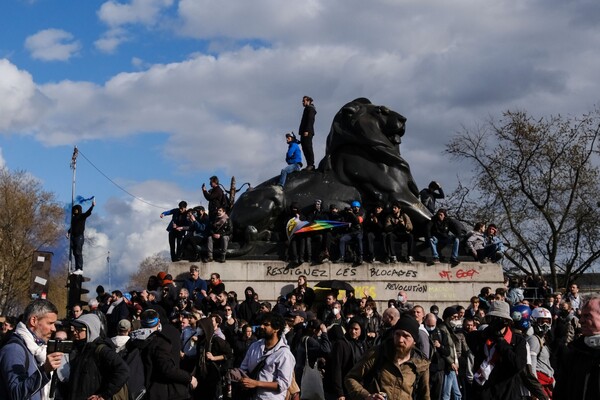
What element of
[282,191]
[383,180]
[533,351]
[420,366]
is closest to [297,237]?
[282,191]

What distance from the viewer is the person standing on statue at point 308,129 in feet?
68.8

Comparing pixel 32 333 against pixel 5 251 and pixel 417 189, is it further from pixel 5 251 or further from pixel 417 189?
pixel 5 251

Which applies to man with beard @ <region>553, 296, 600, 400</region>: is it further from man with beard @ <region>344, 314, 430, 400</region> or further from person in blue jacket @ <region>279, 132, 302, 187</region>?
person in blue jacket @ <region>279, 132, 302, 187</region>

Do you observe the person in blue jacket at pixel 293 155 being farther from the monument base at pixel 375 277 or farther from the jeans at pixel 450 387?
the jeans at pixel 450 387

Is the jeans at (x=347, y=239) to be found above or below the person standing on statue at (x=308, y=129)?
below

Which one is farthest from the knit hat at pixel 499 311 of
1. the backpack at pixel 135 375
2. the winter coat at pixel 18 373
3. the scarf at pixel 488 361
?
the winter coat at pixel 18 373

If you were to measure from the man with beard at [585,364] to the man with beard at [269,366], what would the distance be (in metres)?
2.38

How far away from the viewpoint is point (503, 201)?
34.0 meters

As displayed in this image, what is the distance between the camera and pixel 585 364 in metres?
5.09

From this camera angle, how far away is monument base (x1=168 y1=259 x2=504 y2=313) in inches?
740

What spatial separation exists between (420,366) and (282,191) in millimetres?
14535

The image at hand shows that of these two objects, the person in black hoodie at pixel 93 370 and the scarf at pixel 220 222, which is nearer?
the person in black hoodie at pixel 93 370

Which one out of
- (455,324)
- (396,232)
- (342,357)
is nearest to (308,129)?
(396,232)

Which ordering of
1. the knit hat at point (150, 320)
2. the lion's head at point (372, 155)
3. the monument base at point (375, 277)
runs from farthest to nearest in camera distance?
the lion's head at point (372, 155) → the monument base at point (375, 277) → the knit hat at point (150, 320)
